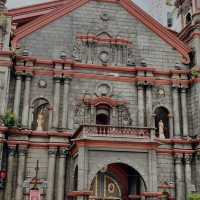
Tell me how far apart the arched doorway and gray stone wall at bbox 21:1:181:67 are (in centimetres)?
748

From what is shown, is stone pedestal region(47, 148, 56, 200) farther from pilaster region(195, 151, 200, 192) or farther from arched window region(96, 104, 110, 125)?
pilaster region(195, 151, 200, 192)

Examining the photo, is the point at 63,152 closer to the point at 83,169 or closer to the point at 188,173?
the point at 83,169

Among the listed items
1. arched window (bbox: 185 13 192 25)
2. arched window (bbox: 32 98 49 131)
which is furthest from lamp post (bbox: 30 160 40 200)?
arched window (bbox: 185 13 192 25)

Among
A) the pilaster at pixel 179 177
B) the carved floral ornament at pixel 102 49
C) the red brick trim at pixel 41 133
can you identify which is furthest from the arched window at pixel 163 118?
the red brick trim at pixel 41 133

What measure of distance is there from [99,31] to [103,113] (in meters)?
5.57

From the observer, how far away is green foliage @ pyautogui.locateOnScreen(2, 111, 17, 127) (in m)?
23.1

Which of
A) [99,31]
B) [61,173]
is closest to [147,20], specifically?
[99,31]

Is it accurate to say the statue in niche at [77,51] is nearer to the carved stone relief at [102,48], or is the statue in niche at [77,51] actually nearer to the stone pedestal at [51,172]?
the carved stone relief at [102,48]

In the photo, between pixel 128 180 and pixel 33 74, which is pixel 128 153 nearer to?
pixel 128 180

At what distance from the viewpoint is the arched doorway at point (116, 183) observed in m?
23.6

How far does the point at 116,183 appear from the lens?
24.5 metres

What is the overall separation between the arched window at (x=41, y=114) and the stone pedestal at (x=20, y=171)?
1.67 meters

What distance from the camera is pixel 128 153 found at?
21516 mm

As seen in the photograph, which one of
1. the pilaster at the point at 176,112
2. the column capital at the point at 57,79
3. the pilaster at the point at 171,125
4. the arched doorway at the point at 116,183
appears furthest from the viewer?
the pilaster at the point at 171,125
